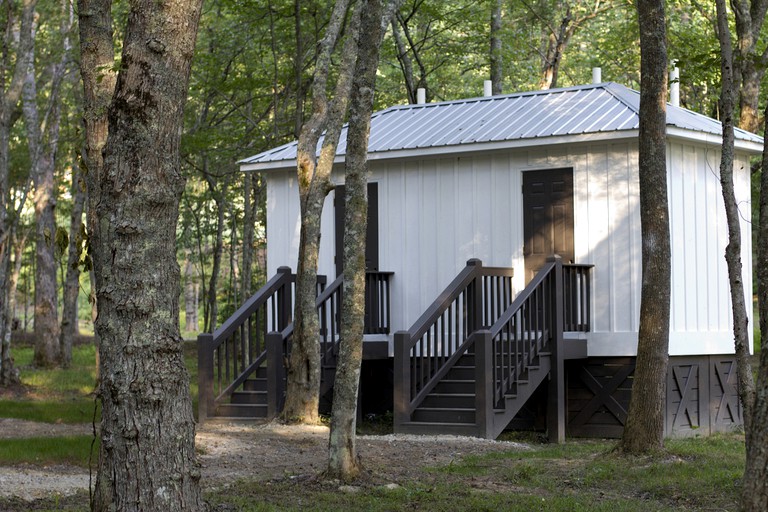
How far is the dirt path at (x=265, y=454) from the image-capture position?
364 inches

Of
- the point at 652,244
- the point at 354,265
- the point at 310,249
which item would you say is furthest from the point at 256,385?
the point at 652,244

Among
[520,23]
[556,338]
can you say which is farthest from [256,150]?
[556,338]

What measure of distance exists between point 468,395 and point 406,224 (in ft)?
11.9

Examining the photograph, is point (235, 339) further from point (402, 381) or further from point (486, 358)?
point (486, 358)

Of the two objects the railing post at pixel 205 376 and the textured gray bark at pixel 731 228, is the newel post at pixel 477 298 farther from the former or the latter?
the textured gray bark at pixel 731 228

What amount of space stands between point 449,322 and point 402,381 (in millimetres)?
1102

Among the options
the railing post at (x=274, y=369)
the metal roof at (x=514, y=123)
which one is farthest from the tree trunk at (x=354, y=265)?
the metal roof at (x=514, y=123)

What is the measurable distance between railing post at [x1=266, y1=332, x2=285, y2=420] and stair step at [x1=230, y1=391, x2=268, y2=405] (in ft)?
1.53

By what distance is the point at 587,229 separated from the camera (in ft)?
48.3

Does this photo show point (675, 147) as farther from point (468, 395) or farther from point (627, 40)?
point (627, 40)

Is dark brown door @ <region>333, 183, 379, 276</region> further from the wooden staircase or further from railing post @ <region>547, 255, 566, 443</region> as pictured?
railing post @ <region>547, 255, 566, 443</region>

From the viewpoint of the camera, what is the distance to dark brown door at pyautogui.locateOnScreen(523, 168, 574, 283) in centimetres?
1489

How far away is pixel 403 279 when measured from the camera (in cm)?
1611

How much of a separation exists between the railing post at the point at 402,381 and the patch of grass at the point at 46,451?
3.63 m
